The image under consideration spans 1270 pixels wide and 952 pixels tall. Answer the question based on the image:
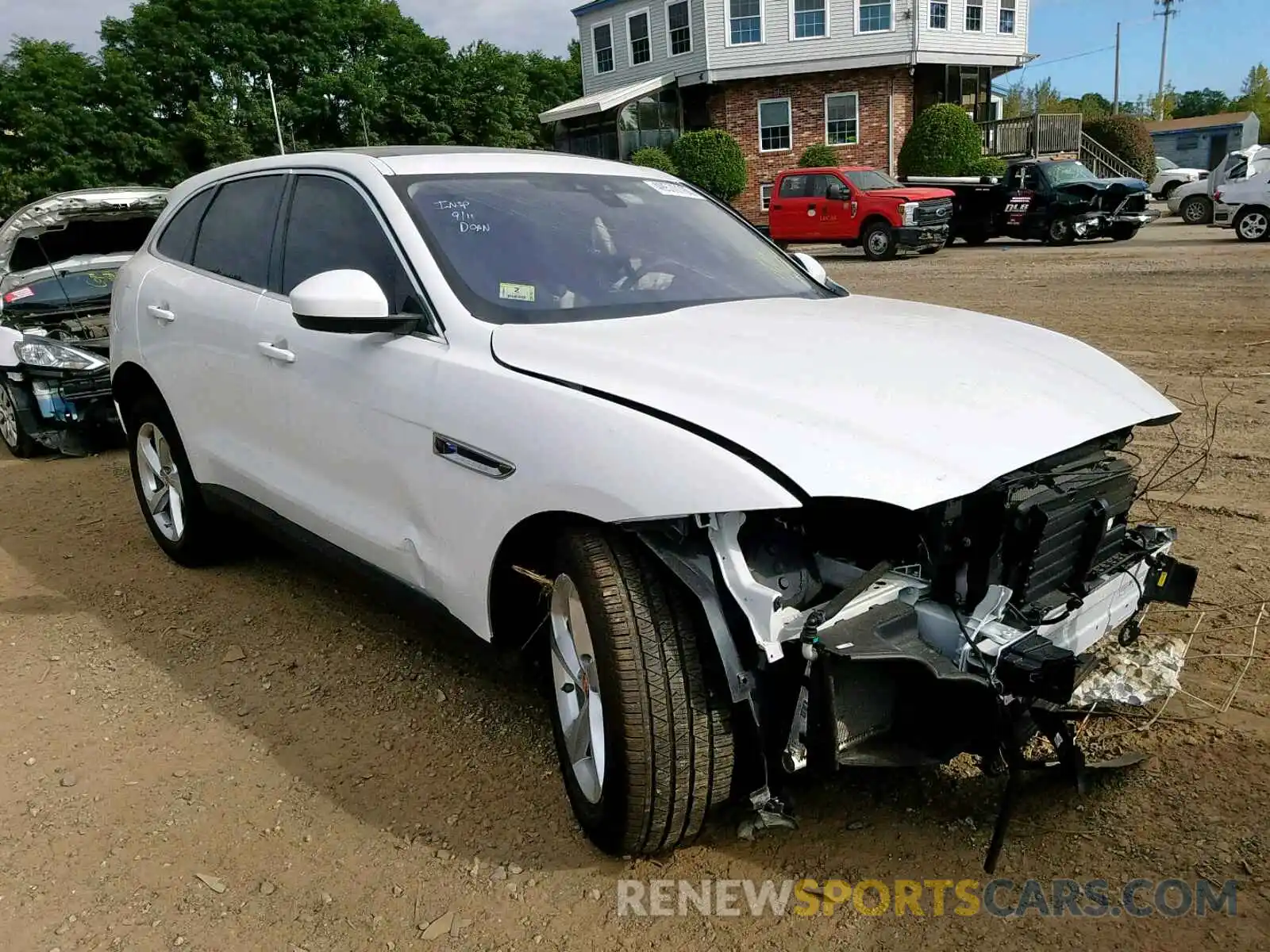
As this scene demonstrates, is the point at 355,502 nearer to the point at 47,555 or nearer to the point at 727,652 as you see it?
the point at 727,652

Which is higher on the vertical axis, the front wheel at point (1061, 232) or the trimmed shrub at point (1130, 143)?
the trimmed shrub at point (1130, 143)

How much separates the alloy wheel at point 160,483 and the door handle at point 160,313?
55cm

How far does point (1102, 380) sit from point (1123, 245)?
1807 centimetres

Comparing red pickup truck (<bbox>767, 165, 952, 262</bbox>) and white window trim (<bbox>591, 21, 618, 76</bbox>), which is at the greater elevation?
white window trim (<bbox>591, 21, 618, 76</bbox>)

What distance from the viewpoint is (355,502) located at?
125 inches

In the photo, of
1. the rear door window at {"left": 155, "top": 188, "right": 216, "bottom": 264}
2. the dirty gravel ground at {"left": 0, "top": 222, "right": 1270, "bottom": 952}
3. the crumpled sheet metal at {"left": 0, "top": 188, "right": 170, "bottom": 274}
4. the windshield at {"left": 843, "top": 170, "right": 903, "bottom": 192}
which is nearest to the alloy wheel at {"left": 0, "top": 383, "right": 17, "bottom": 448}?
the crumpled sheet metal at {"left": 0, "top": 188, "right": 170, "bottom": 274}

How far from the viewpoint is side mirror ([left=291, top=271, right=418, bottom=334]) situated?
110 inches

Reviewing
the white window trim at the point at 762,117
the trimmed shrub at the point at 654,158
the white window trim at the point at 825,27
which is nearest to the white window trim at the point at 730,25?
the white window trim at the point at 825,27

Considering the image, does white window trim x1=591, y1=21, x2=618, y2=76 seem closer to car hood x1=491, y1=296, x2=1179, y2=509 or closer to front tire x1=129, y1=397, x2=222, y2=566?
front tire x1=129, y1=397, x2=222, y2=566

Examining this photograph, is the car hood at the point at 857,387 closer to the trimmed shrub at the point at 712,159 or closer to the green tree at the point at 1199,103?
the trimmed shrub at the point at 712,159

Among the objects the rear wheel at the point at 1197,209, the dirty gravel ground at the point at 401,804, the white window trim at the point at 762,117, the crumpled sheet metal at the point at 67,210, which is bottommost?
the rear wheel at the point at 1197,209

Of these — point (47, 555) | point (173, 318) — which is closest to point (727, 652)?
point (173, 318)

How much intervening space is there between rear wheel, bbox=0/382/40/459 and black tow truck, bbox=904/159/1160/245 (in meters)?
18.4

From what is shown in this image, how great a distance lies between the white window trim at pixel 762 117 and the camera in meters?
31.2
